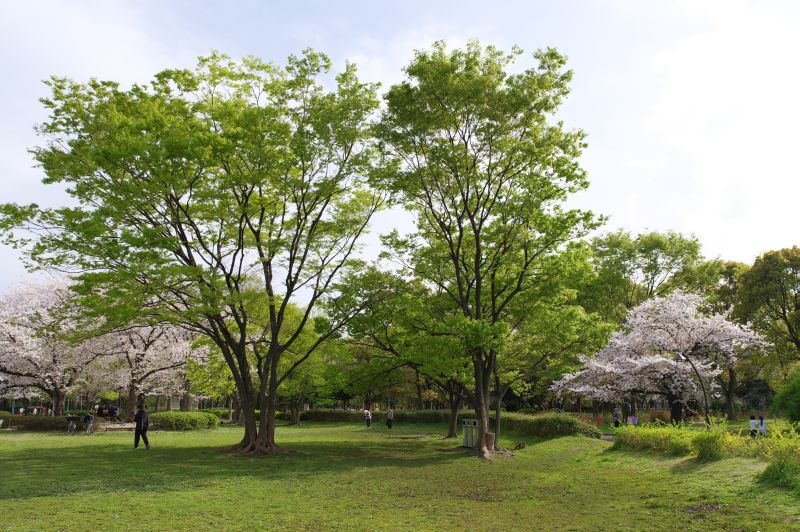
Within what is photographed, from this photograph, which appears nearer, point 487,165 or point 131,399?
point 487,165

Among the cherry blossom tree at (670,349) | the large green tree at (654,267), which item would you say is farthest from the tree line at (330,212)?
the large green tree at (654,267)

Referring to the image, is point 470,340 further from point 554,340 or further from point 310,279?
point 310,279

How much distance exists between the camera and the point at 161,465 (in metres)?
16.9

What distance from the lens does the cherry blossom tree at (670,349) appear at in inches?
1147

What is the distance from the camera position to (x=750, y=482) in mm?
11883

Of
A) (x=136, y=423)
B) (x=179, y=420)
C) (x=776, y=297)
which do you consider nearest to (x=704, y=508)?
(x=136, y=423)

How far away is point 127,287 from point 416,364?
37.8 feet

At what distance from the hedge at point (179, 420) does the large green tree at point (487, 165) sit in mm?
20246

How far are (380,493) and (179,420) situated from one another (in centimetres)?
2629

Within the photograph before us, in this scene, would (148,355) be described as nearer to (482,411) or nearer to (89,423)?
(89,423)

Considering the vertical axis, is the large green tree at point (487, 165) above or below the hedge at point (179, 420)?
Result: above

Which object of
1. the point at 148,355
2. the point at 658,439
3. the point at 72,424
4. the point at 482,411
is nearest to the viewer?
the point at 658,439

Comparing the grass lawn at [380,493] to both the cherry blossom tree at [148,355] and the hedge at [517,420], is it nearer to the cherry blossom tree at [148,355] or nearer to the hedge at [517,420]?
the hedge at [517,420]

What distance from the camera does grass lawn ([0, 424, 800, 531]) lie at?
9.48 metres
